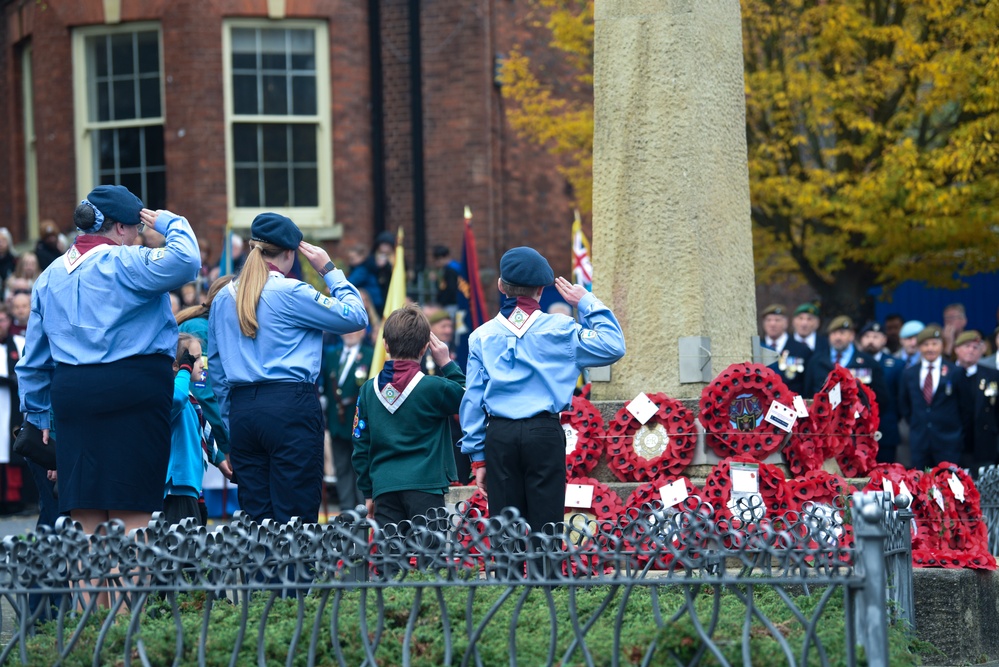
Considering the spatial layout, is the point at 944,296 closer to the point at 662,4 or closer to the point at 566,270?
the point at 566,270

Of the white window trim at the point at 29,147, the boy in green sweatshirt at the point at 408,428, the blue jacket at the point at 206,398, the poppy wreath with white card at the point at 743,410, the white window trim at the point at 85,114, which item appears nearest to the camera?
the boy in green sweatshirt at the point at 408,428

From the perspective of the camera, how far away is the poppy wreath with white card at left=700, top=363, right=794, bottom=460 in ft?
27.2

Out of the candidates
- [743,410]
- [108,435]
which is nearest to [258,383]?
[108,435]

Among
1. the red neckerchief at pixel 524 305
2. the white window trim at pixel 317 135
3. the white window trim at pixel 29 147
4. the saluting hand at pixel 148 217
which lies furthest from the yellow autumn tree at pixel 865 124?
the saluting hand at pixel 148 217

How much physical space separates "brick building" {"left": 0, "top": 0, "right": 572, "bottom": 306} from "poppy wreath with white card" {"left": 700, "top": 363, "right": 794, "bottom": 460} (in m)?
9.84

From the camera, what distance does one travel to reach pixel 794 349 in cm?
1316

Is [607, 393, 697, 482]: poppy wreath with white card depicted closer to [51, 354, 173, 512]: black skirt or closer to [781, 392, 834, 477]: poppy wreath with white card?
[781, 392, 834, 477]: poppy wreath with white card

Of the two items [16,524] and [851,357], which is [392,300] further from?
[851,357]

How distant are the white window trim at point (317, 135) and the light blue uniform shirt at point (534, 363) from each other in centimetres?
1120

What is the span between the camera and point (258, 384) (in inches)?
271

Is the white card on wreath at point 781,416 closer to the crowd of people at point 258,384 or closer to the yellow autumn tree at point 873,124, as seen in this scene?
the crowd of people at point 258,384

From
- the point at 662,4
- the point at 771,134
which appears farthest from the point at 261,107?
the point at 662,4

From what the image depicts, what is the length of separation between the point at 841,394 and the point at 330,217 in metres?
10.6

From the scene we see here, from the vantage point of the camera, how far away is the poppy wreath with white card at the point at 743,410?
8281 millimetres
